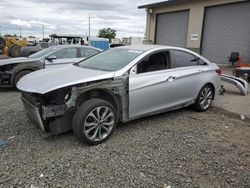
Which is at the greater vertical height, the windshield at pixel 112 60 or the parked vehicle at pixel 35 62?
the windshield at pixel 112 60

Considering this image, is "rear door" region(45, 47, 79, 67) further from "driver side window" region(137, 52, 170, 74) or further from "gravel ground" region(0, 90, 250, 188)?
"driver side window" region(137, 52, 170, 74)

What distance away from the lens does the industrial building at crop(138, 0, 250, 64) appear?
12.9m

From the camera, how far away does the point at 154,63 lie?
444 centimetres

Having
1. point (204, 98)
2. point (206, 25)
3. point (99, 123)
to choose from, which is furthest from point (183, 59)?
point (206, 25)

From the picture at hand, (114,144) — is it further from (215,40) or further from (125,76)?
(215,40)

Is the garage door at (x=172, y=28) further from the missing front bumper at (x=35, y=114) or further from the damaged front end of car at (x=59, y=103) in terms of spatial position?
the missing front bumper at (x=35, y=114)

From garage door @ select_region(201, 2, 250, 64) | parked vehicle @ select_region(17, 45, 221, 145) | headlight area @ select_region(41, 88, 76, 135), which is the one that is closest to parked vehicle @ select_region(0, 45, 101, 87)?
parked vehicle @ select_region(17, 45, 221, 145)

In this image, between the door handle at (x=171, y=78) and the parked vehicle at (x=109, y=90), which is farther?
the door handle at (x=171, y=78)

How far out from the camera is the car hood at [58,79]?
334 cm

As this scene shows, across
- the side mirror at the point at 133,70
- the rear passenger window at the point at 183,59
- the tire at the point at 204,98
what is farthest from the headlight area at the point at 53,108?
the tire at the point at 204,98

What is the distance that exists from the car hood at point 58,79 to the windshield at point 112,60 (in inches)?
11.0

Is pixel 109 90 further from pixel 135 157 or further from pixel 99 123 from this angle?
pixel 135 157

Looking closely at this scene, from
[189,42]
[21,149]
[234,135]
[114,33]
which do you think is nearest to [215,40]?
[189,42]

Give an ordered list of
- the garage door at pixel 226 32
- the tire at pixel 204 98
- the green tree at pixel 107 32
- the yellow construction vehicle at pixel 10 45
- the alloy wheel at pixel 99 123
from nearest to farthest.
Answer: the alloy wheel at pixel 99 123 → the tire at pixel 204 98 → the garage door at pixel 226 32 → the yellow construction vehicle at pixel 10 45 → the green tree at pixel 107 32
